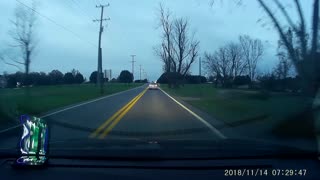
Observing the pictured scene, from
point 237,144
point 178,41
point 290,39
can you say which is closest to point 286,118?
point 290,39

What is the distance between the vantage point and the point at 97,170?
14.6ft

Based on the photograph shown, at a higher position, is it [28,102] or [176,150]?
[176,150]

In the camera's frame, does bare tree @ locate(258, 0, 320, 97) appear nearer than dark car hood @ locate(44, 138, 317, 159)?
No

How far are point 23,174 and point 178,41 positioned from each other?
7470cm

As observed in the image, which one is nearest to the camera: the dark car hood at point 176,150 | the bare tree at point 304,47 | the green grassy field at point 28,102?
the dark car hood at point 176,150

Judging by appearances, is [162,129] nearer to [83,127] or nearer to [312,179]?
[83,127]

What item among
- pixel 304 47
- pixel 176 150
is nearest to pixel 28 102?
pixel 304 47

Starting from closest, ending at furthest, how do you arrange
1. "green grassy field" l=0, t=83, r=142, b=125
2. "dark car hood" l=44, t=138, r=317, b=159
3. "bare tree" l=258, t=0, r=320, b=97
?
1. "dark car hood" l=44, t=138, r=317, b=159
2. "bare tree" l=258, t=0, r=320, b=97
3. "green grassy field" l=0, t=83, r=142, b=125

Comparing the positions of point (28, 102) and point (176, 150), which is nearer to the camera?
point (176, 150)

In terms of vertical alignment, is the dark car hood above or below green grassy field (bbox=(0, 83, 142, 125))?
above

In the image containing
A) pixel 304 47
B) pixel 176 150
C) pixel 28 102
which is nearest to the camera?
pixel 176 150

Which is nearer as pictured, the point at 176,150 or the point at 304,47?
the point at 176,150

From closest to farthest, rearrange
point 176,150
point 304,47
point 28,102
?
point 176,150
point 304,47
point 28,102

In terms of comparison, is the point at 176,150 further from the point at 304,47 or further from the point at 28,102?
the point at 28,102
